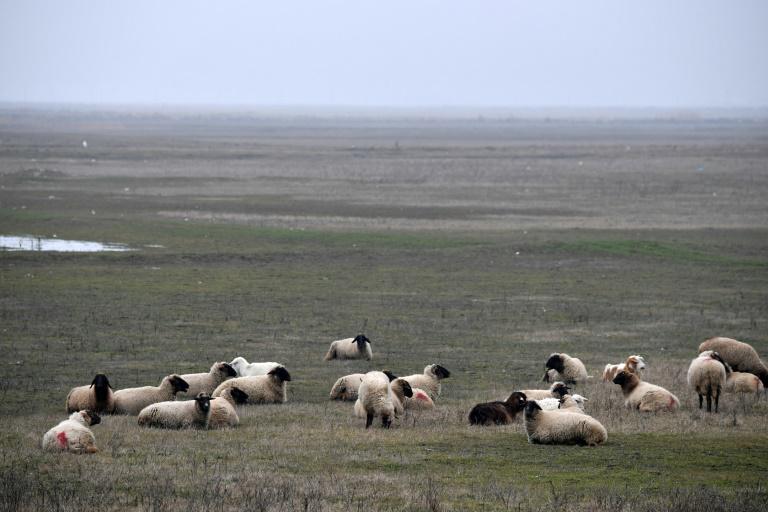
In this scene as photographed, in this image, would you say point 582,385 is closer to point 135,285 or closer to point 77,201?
point 135,285

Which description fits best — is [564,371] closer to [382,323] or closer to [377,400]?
[377,400]

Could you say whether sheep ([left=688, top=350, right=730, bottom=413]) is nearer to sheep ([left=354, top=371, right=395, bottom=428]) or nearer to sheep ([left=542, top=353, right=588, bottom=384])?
sheep ([left=542, top=353, right=588, bottom=384])

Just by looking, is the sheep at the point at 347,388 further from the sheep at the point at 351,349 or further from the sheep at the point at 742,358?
the sheep at the point at 742,358

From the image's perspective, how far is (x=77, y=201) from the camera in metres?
52.9

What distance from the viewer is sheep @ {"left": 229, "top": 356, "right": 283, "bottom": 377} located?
18.7m

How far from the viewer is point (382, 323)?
25031 millimetres

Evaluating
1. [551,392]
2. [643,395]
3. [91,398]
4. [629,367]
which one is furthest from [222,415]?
[629,367]

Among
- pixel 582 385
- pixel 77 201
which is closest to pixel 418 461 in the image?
pixel 582 385

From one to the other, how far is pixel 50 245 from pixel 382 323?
17631mm

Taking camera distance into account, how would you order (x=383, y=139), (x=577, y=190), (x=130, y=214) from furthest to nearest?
(x=383, y=139) → (x=577, y=190) → (x=130, y=214)

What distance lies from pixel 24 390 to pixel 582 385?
30.7ft

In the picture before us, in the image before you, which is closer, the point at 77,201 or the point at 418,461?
the point at 418,461

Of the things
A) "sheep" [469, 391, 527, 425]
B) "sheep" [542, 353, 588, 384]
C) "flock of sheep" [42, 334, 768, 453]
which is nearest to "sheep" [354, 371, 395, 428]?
"flock of sheep" [42, 334, 768, 453]

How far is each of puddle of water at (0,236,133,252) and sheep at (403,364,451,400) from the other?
21.5m
